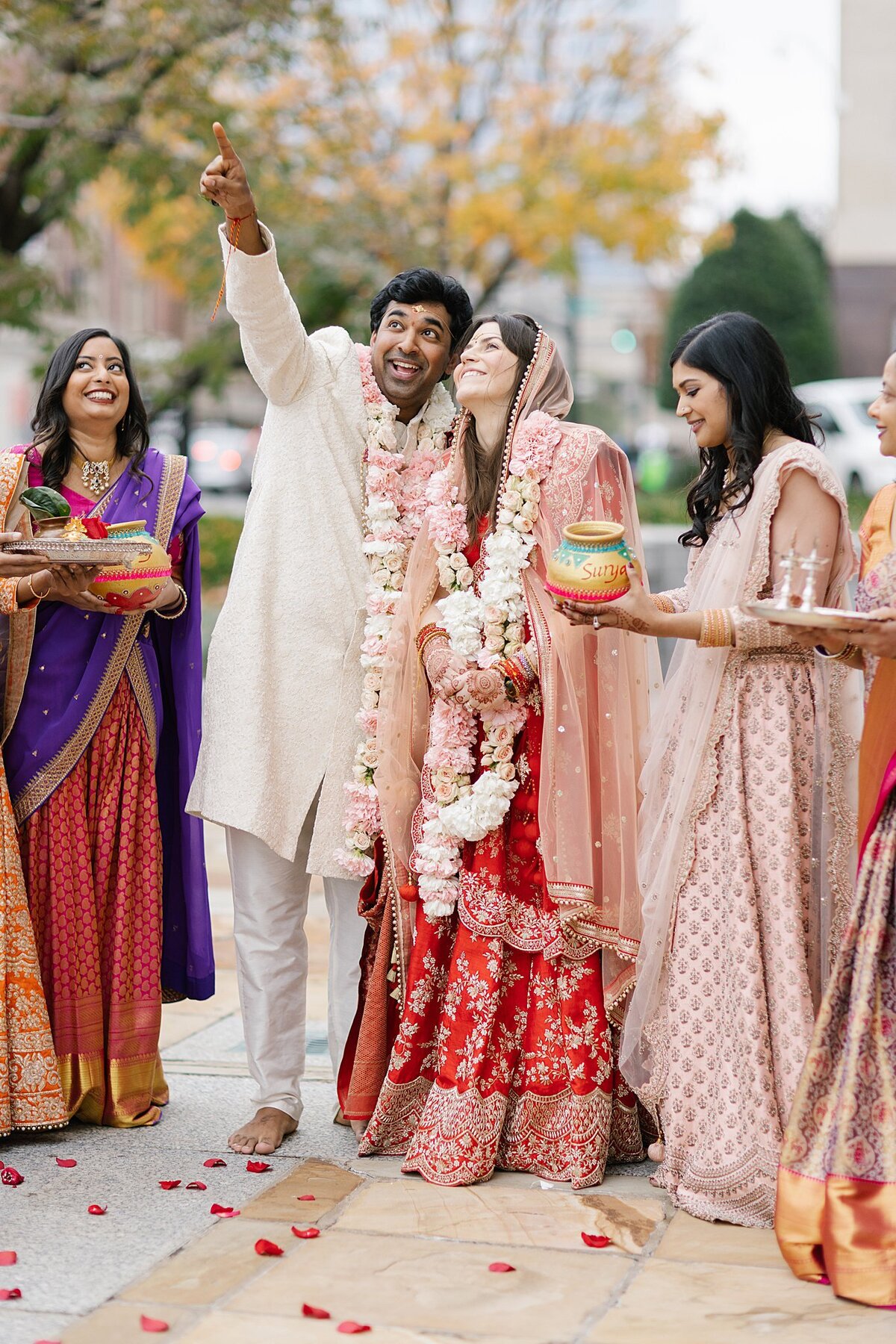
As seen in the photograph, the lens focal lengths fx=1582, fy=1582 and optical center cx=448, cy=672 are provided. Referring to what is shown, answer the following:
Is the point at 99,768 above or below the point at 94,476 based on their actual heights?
below

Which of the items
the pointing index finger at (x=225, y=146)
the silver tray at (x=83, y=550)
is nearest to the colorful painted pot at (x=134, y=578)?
the silver tray at (x=83, y=550)

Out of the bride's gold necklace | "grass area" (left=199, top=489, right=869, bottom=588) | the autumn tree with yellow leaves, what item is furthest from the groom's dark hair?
"grass area" (left=199, top=489, right=869, bottom=588)

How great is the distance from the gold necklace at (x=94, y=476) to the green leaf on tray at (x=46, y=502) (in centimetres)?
28

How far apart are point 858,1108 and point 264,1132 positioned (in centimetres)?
164

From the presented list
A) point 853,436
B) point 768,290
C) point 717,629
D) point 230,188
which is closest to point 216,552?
point 853,436

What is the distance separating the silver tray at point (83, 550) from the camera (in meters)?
3.96

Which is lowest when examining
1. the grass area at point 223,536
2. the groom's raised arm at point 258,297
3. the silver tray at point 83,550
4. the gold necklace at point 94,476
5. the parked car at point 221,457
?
the silver tray at point 83,550

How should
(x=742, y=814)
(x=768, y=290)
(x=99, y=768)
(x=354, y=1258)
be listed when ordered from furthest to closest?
(x=768, y=290)
(x=99, y=768)
(x=742, y=814)
(x=354, y=1258)

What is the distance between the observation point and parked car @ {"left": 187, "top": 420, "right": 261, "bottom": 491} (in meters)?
26.2

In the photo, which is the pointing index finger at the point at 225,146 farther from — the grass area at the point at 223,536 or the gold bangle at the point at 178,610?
the grass area at the point at 223,536

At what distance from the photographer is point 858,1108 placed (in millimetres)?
3129

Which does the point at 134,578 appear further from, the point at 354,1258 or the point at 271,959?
the point at 354,1258

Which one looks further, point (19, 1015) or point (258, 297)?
point (19, 1015)

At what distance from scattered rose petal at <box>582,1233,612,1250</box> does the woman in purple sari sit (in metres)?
1.42
